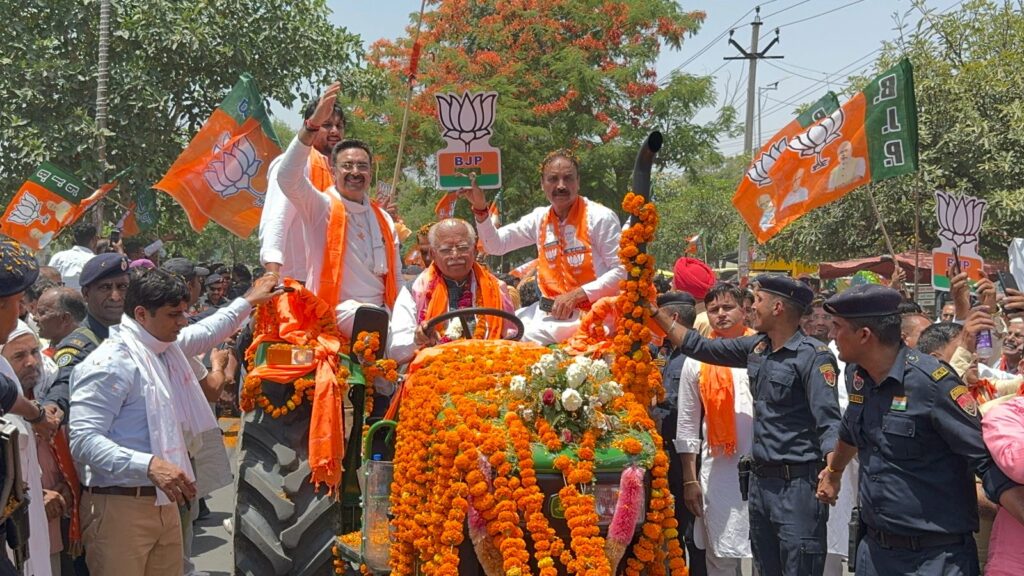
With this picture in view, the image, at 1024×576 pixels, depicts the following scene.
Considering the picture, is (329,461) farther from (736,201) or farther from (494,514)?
(736,201)

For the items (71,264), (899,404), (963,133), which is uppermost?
(963,133)

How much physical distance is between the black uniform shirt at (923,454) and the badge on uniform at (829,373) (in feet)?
3.01

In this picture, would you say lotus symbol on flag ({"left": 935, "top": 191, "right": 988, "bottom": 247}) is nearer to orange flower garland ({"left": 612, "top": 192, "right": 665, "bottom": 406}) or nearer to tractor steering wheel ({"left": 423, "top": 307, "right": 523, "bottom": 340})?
tractor steering wheel ({"left": 423, "top": 307, "right": 523, "bottom": 340})

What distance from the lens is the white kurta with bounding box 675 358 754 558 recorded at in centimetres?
707

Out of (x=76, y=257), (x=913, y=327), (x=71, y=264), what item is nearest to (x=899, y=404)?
(x=913, y=327)

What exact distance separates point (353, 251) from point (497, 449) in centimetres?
251

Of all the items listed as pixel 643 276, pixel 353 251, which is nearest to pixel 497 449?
pixel 643 276

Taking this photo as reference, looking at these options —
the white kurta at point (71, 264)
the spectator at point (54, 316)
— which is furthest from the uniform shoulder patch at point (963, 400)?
the white kurta at point (71, 264)

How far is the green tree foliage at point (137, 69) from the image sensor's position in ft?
65.6

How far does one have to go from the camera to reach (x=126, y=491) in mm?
5148

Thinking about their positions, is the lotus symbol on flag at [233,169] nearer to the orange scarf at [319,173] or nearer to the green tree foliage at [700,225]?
the orange scarf at [319,173]

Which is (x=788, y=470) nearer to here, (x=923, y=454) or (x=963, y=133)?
(x=923, y=454)

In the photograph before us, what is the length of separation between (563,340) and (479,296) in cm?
59

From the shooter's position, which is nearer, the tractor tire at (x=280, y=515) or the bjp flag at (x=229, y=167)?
the tractor tire at (x=280, y=515)
